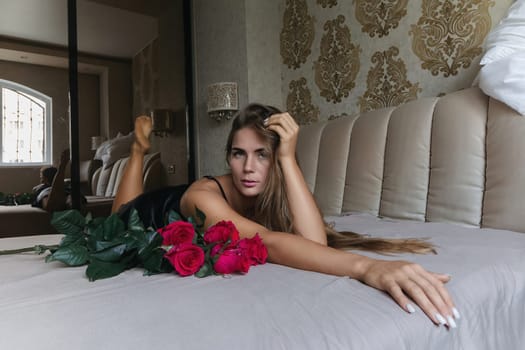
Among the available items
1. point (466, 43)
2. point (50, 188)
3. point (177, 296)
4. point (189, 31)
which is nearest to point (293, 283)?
point (177, 296)

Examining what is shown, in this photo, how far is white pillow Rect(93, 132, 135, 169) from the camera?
9.52 ft

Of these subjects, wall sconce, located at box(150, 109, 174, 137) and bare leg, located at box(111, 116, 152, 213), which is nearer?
bare leg, located at box(111, 116, 152, 213)

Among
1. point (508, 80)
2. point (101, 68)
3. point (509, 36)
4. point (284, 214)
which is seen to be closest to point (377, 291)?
point (284, 214)

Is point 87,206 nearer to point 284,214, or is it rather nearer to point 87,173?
point 87,173

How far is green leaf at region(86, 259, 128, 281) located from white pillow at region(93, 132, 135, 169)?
7.57 feet

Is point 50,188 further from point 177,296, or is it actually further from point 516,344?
point 516,344

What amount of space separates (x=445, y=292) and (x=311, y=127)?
166 centimetres

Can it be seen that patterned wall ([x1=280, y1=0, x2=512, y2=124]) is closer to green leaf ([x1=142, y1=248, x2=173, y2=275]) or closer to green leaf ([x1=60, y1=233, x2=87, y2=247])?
green leaf ([x1=142, y1=248, x2=173, y2=275])

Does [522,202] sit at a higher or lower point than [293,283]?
higher

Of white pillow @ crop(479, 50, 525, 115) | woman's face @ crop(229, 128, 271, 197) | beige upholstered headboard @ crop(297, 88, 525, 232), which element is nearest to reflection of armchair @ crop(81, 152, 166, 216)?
beige upholstered headboard @ crop(297, 88, 525, 232)

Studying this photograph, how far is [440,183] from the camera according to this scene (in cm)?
154

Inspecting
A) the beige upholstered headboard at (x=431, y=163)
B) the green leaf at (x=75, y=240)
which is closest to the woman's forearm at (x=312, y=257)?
the green leaf at (x=75, y=240)

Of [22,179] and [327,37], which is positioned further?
[22,179]

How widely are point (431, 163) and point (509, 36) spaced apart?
0.56 meters
